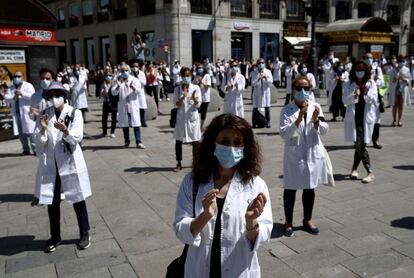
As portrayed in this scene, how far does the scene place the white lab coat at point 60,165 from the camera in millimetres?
4828

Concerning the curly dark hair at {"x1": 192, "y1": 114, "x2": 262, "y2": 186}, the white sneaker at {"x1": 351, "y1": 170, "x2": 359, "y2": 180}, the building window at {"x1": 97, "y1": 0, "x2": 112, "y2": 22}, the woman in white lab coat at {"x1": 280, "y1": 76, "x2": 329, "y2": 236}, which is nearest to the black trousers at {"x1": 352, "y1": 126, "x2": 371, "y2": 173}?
the white sneaker at {"x1": 351, "y1": 170, "x2": 359, "y2": 180}

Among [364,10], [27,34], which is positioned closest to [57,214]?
[27,34]

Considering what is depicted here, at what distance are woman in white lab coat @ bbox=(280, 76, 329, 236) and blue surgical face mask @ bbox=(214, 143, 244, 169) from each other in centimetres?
238

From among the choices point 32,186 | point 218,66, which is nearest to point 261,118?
point 32,186

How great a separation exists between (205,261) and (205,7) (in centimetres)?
3097

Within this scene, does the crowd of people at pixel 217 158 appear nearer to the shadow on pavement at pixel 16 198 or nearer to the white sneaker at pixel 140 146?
the white sneaker at pixel 140 146

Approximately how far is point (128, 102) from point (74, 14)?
111 feet

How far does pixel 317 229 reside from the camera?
16.9 ft

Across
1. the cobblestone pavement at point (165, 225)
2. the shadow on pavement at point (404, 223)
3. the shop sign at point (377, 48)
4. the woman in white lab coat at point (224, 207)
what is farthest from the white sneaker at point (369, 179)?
the shop sign at point (377, 48)

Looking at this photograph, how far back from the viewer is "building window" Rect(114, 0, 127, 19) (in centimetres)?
3422

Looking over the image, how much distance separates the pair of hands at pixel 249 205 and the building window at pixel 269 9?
112 ft

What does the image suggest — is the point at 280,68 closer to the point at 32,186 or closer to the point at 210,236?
the point at 32,186

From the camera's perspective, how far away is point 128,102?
10.6 m

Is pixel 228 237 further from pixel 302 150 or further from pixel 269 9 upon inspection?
pixel 269 9
